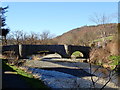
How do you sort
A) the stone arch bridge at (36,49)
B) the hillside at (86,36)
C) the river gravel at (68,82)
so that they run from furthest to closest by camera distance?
the hillside at (86,36)
the stone arch bridge at (36,49)
the river gravel at (68,82)

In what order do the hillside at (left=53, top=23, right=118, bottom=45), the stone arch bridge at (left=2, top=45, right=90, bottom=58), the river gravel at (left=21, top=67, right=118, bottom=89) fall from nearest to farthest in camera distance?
the river gravel at (left=21, top=67, right=118, bottom=89)
the stone arch bridge at (left=2, top=45, right=90, bottom=58)
the hillside at (left=53, top=23, right=118, bottom=45)

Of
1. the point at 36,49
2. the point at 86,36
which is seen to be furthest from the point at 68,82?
the point at 86,36

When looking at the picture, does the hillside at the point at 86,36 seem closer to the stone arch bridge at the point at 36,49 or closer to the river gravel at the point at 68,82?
the stone arch bridge at the point at 36,49

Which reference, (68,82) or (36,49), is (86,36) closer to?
(36,49)

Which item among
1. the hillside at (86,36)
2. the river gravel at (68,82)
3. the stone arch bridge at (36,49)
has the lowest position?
the river gravel at (68,82)

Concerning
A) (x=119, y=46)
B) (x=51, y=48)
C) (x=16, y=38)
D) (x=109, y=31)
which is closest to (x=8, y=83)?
(x=119, y=46)

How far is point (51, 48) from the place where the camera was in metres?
41.1

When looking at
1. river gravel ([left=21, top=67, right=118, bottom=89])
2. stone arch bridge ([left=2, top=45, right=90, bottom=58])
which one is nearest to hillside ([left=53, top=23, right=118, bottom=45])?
stone arch bridge ([left=2, top=45, right=90, bottom=58])

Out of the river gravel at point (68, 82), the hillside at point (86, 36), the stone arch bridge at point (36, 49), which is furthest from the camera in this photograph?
the hillside at point (86, 36)

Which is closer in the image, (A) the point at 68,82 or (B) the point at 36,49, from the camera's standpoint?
(A) the point at 68,82

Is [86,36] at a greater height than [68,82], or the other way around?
[86,36]

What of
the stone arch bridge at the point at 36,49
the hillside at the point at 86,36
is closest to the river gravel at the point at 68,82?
the stone arch bridge at the point at 36,49

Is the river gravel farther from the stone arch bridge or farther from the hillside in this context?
the hillside

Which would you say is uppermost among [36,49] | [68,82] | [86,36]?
[86,36]
